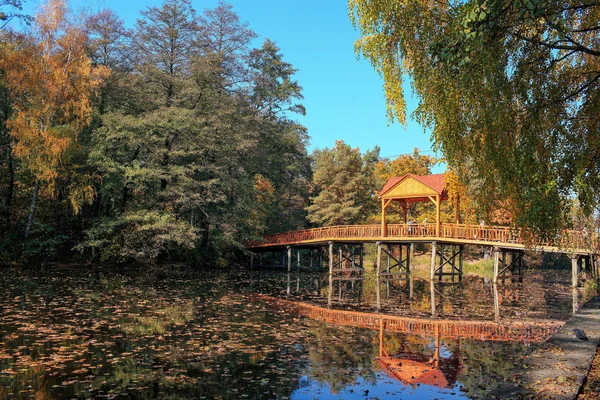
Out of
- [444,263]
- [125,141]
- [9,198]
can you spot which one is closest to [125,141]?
[125,141]

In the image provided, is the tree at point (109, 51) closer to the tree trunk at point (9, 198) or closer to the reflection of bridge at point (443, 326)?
the tree trunk at point (9, 198)

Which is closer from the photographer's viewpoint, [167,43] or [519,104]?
[519,104]

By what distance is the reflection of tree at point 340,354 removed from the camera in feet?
22.8

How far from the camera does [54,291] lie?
1549 centimetres

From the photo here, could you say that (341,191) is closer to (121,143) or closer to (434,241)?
(434,241)

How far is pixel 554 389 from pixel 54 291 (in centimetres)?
1556

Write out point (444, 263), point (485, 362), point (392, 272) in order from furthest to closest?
1. point (392, 272)
2. point (444, 263)
3. point (485, 362)

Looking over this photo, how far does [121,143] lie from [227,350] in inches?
822

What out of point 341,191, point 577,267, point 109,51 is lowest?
point 577,267

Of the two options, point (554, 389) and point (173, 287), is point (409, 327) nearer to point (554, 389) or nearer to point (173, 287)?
point (554, 389)

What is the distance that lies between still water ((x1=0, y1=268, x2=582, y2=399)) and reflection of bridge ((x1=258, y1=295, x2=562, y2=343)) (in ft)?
0.87

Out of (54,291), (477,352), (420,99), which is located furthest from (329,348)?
(54,291)

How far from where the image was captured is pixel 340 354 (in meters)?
8.38

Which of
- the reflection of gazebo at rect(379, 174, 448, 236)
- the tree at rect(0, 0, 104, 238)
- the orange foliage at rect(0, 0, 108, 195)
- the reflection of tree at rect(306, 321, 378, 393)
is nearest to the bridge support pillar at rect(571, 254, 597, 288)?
the reflection of gazebo at rect(379, 174, 448, 236)
